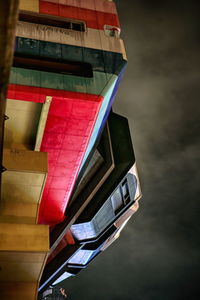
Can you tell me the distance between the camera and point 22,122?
12.2 meters

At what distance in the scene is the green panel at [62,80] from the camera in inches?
445

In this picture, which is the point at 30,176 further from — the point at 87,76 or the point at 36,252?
the point at 87,76

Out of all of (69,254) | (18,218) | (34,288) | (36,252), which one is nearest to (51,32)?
(18,218)

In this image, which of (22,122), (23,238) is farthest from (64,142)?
(23,238)

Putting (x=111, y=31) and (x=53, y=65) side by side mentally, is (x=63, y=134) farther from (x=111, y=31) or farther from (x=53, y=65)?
(x=111, y=31)

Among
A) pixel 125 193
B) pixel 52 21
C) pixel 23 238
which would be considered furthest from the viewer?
pixel 125 193

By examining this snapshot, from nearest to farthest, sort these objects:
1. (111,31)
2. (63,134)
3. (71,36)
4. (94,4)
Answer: (63,134) < (71,36) < (111,31) < (94,4)

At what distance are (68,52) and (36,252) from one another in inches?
344

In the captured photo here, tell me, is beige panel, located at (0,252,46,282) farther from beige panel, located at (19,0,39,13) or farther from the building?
beige panel, located at (19,0,39,13)

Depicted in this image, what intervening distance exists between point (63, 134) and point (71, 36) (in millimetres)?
4751

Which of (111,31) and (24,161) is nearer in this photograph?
(24,161)

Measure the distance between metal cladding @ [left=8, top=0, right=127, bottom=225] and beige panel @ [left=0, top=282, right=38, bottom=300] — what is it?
3899mm

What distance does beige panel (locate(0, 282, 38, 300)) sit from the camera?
38.4ft

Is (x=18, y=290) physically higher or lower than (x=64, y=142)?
lower
